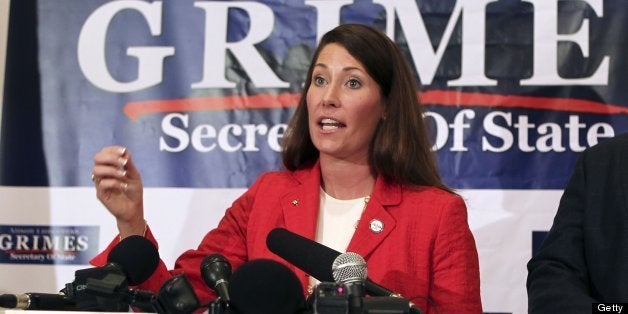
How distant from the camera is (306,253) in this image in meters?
2.06

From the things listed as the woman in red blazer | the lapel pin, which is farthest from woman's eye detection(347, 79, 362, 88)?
the lapel pin

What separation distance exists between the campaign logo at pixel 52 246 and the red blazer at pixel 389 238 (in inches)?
45.0

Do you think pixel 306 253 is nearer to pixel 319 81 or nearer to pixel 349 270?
pixel 349 270

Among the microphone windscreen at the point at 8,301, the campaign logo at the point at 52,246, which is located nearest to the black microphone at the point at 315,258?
the microphone windscreen at the point at 8,301

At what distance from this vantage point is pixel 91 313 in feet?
6.41

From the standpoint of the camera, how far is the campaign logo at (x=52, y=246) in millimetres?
4125

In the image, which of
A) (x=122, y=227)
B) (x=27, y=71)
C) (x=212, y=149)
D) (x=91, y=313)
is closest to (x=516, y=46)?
(x=212, y=149)

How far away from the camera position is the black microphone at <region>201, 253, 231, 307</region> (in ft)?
6.37

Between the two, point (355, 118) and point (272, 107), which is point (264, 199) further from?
point (272, 107)

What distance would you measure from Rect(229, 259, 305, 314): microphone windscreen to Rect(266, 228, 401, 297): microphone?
0.39ft

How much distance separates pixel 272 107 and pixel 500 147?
102cm

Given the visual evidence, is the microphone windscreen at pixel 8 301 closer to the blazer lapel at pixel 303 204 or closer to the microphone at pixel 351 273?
the microphone at pixel 351 273

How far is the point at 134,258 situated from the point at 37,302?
241 mm

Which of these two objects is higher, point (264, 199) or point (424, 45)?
point (424, 45)
